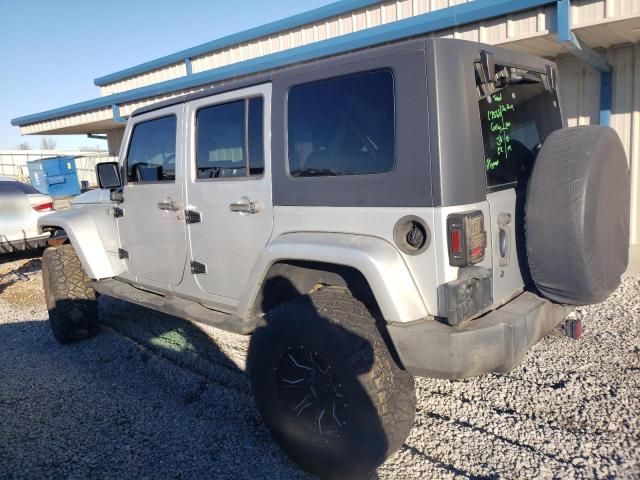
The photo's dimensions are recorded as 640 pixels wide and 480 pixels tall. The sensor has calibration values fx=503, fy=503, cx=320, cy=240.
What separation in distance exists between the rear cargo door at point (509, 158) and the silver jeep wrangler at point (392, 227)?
0.04 feet

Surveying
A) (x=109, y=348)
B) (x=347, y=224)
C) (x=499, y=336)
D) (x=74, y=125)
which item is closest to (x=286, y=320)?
(x=347, y=224)

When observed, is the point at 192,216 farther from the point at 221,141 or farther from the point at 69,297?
the point at 69,297

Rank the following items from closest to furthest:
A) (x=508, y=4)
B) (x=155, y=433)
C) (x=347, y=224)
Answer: (x=347, y=224) < (x=155, y=433) < (x=508, y=4)

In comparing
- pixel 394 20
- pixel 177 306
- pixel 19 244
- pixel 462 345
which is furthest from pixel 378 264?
pixel 19 244

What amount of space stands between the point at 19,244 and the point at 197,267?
6.61 metres

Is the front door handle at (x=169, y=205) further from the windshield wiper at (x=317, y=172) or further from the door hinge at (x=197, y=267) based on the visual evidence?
the windshield wiper at (x=317, y=172)

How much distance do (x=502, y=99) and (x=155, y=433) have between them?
2.92 metres

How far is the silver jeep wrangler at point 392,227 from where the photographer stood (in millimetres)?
2350

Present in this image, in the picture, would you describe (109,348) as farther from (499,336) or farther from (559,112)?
(559,112)

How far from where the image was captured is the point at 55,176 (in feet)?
55.9

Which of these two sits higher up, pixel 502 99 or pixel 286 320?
pixel 502 99

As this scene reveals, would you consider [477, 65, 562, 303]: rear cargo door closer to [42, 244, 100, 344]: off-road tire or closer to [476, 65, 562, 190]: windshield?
[476, 65, 562, 190]: windshield

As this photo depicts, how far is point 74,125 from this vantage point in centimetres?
1362

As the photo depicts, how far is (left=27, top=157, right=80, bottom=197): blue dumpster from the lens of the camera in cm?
1695
